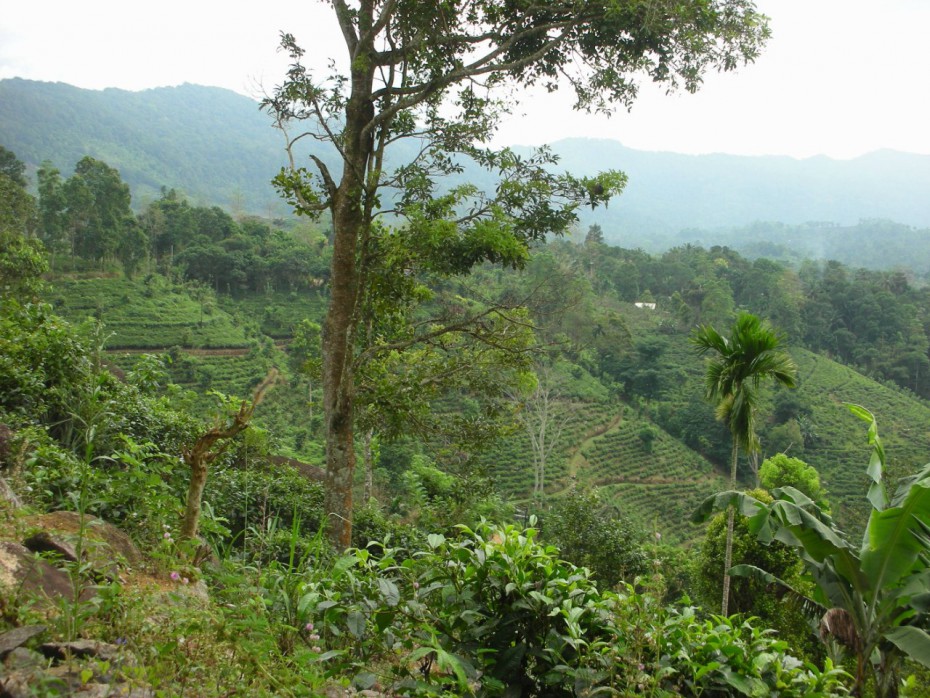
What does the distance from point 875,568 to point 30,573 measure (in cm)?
533

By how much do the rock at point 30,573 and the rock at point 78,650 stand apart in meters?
0.42

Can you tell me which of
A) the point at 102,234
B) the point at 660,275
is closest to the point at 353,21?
the point at 102,234

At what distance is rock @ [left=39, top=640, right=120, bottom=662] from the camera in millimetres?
1324

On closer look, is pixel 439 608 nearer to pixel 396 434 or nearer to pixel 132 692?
pixel 132 692

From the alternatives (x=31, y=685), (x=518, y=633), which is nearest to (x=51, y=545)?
(x=31, y=685)

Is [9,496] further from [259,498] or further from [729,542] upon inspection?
[729,542]

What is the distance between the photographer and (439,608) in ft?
5.65

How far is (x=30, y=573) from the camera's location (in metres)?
1.86

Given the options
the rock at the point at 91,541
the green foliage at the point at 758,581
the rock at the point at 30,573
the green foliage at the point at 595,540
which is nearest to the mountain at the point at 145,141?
the green foliage at the point at 595,540

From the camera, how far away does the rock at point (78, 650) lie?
1324mm

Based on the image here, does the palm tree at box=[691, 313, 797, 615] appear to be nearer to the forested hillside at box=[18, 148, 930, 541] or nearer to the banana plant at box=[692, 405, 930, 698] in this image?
the banana plant at box=[692, 405, 930, 698]

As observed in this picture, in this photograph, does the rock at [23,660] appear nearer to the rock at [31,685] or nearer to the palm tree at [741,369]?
the rock at [31,685]

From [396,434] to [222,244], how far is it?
3754 centimetres

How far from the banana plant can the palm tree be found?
77.0 inches
